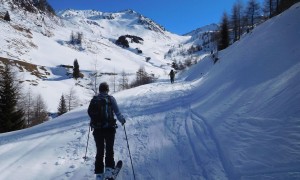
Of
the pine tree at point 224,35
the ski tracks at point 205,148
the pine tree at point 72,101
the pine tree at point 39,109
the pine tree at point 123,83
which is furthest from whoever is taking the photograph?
the pine tree at point 123,83

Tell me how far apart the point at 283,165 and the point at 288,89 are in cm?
477

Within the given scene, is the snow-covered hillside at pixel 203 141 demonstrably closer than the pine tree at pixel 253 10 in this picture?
Yes

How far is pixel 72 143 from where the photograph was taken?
9602mm

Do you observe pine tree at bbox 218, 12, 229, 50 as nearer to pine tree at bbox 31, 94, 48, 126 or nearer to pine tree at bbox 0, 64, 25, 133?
pine tree at bbox 31, 94, 48, 126

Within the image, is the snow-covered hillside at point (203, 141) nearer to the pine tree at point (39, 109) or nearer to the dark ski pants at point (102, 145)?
the dark ski pants at point (102, 145)

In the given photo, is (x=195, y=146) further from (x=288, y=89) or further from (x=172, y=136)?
(x=288, y=89)

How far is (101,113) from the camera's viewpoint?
20.7 ft

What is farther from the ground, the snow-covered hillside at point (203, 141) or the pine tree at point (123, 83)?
the pine tree at point (123, 83)

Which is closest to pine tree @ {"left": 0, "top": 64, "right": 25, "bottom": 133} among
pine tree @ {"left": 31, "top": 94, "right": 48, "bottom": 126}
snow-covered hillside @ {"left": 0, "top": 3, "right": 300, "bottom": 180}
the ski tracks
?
snow-covered hillside @ {"left": 0, "top": 3, "right": 300, "bottom": 180}

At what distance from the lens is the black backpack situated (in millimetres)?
6293

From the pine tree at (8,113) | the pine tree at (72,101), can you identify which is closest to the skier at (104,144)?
the pine tree at (8,113)

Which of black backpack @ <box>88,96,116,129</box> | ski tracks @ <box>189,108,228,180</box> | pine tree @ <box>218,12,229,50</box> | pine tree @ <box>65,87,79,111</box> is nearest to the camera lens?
black backpack @ <box>88,96,116,129</box>

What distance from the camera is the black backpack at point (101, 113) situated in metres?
6.29

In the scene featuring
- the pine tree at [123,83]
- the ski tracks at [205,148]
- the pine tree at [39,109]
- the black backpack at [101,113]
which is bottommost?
the pine tree at [39,109]
